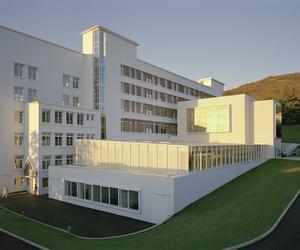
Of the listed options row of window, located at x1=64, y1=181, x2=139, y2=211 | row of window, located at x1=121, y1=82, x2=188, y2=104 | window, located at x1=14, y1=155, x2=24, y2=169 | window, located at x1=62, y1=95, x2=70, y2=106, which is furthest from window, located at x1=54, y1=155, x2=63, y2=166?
row of window, located at x1=121, y1=82, x2=188, y2=104

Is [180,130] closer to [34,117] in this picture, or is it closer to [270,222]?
[34,117]

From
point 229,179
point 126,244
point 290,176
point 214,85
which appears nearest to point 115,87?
point 229,179

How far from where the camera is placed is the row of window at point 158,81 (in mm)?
49384

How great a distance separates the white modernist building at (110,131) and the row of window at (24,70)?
13 centimetres

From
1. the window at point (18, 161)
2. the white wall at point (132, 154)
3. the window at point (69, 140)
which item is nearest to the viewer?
the white wall at point (132, 154)

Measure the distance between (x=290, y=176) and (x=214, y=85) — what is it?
2080 inches

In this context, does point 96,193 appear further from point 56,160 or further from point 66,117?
point 66,117

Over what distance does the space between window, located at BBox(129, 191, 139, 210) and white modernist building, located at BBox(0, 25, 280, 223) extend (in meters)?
0.08

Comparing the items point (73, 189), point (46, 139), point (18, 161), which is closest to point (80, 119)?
point (46, 139)

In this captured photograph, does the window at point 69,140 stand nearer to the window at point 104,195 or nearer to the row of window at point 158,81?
the window at point 104,195

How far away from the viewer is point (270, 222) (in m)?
17.2

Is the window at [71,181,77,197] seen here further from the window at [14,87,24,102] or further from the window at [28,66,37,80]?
the window at [28,66,37,80]

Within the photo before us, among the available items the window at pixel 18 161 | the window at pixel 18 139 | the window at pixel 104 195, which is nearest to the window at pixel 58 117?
the window at pixel 18 139

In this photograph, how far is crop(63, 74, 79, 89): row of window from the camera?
4176 centimetres
